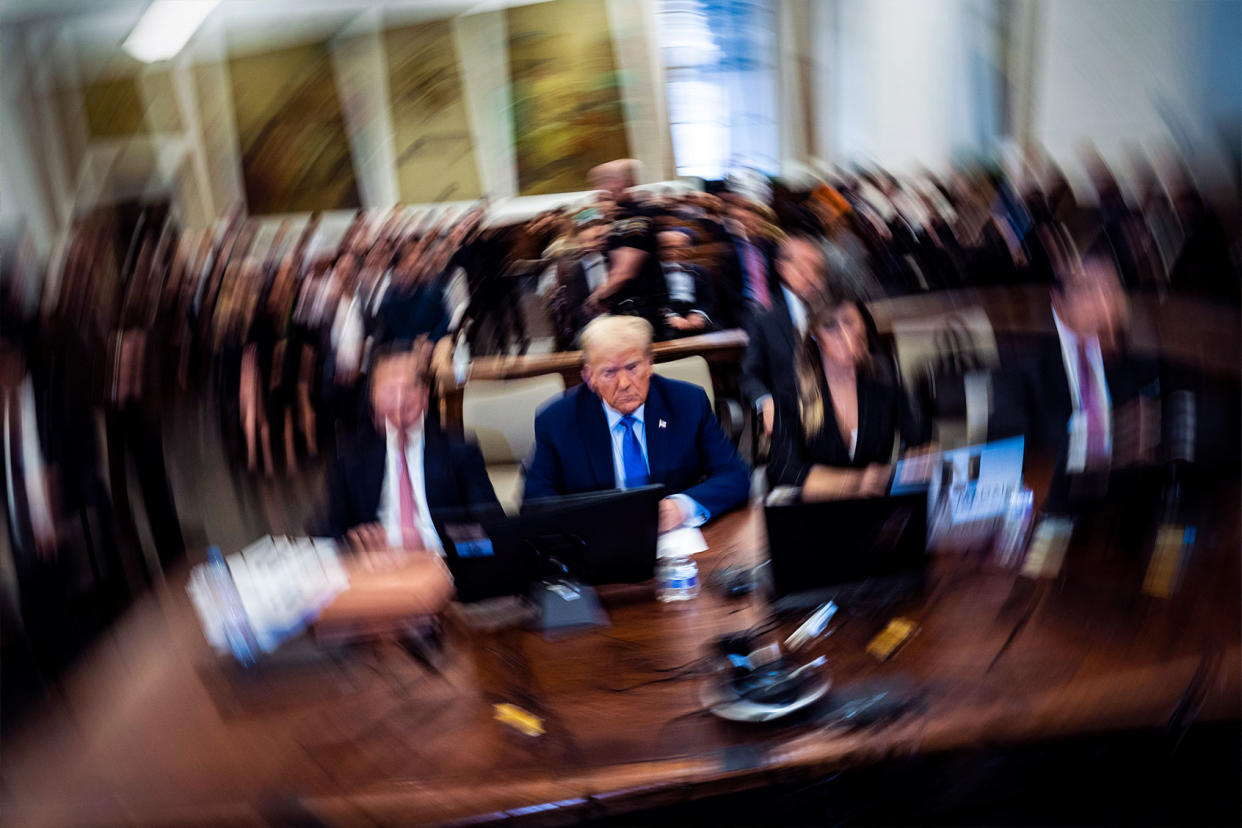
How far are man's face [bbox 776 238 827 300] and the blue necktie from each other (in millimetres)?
205

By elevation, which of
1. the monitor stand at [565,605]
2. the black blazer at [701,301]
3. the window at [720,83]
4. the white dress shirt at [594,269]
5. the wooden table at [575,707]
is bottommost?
the wooden table at [575,707]

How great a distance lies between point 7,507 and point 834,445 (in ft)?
2.54

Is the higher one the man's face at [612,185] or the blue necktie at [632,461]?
the man's face at [612,185]

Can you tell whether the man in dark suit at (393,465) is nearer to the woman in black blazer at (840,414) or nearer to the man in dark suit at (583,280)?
the man in dark suit at (583,280)

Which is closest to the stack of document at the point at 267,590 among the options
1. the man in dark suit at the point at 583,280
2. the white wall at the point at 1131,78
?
the man in dark suit at the point at 583,280

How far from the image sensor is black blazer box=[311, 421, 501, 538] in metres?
Answer: 0.61

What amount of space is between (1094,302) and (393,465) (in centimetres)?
69

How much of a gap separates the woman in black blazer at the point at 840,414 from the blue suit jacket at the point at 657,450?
0.19ft

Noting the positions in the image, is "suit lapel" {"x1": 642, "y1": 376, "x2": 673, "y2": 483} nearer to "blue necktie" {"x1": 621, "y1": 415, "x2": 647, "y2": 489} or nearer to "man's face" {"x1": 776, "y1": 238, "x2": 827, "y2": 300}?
"blue necktie" {"x1": 621, "y1": 415, "x2": 647, "y2": 489}

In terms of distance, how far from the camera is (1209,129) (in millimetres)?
586

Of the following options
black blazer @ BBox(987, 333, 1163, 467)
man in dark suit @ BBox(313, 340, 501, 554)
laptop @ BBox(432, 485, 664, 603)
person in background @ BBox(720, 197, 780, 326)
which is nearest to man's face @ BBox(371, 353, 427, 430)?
man in dark suit @ BBox(313, 340, 501, 554)

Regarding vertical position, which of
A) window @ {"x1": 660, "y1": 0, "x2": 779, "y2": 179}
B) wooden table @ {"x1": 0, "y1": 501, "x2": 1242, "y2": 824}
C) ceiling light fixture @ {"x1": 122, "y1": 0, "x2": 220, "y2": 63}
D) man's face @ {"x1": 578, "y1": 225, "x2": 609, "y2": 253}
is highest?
ceiling light fixture @ {"x1": 122, "y1": 0, "x2": 220, "y2": 63}

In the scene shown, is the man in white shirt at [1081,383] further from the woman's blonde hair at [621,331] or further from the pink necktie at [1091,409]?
the woman's blonde hair at [621,331]

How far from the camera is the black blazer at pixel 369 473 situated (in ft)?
2.00
